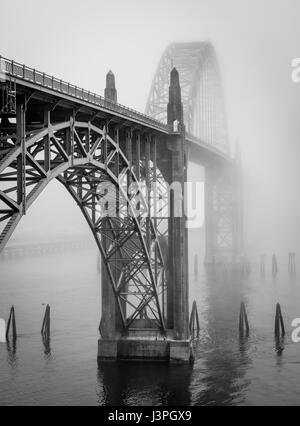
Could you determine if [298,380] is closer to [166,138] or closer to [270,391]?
[270,391]

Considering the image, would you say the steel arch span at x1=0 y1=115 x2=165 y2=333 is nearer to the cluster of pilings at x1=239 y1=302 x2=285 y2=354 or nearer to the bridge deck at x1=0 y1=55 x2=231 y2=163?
the bridge deck at x1=0 y1=55 x2=231 y2=163

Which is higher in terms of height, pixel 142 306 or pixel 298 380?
pixel 142 306

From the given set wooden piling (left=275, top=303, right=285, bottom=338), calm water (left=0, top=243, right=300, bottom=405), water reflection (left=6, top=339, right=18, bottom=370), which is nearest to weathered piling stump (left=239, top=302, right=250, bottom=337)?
calm water (left=0, top=243, right=300, bottom=405)

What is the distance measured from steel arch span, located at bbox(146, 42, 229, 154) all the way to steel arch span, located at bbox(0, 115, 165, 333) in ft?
160

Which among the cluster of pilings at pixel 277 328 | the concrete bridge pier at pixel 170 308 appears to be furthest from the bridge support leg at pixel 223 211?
the concrete bridge pier at pixel 170 308

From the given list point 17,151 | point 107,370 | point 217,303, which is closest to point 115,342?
point 107,370

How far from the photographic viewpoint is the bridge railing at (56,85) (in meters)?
23.2

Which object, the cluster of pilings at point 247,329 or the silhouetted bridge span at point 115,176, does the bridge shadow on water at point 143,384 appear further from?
the cluster of pilings at point 247,329

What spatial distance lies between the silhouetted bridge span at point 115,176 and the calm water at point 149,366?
2.95m

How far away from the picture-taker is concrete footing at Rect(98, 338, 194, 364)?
39.1m

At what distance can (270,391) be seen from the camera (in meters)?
34.7

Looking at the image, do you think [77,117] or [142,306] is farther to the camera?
[142,306]

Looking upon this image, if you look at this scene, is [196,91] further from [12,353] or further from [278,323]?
[12,353]

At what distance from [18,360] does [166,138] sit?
18993 mm
